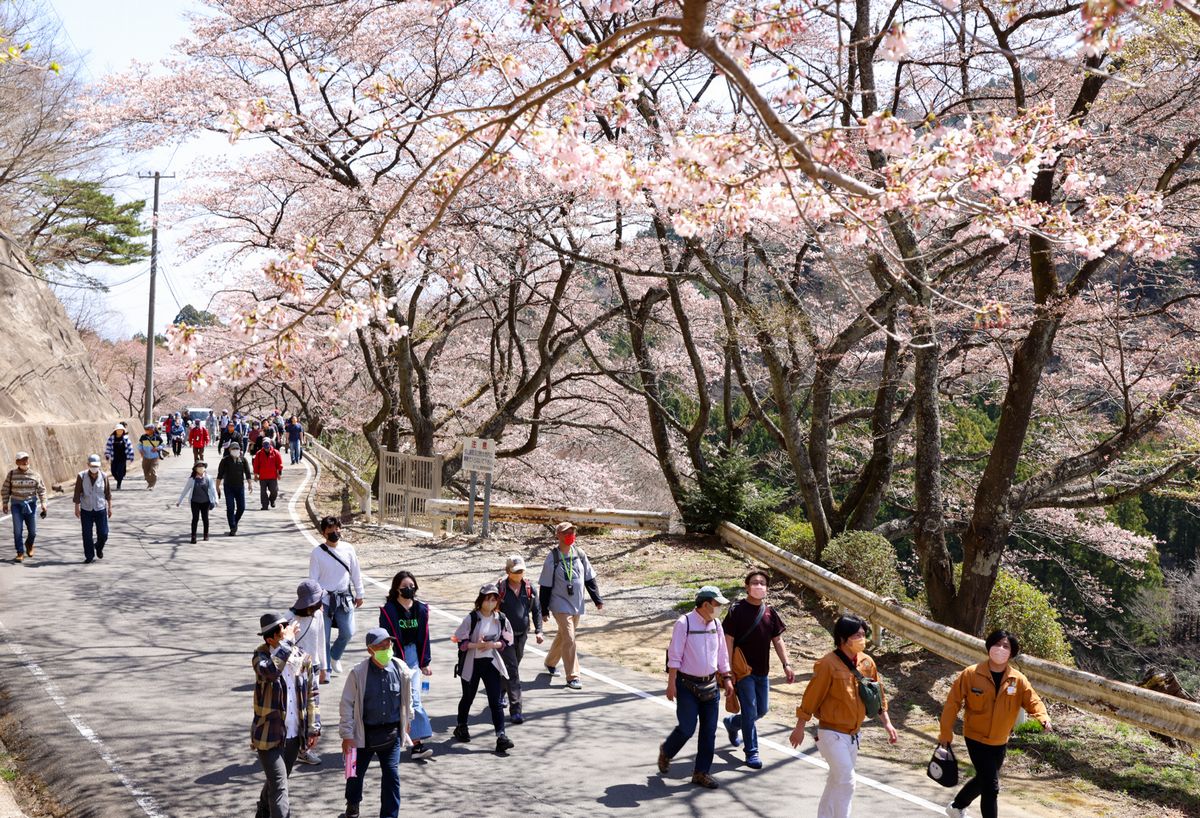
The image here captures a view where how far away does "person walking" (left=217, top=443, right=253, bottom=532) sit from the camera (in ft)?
66.5

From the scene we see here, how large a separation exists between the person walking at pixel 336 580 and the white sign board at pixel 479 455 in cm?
929

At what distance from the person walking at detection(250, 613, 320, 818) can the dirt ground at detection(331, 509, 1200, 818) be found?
509 cm

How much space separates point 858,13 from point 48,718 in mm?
12296

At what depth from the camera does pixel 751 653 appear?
9055 millimetres

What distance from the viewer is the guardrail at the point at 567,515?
21.2 metres

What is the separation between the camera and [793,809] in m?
7.70

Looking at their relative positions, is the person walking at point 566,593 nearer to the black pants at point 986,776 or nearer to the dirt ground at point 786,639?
the dirt ground at point 786,639

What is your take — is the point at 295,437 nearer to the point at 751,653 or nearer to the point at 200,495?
the point at 200,495

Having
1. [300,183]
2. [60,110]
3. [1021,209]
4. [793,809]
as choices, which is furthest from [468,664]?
[60,110]

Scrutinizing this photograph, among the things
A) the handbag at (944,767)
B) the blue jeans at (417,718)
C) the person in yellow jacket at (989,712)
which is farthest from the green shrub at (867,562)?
the blue jeans at (417,718)

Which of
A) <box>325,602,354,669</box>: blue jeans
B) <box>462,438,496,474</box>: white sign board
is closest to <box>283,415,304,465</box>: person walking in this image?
<box>462,438,496,474</box>: white sign board

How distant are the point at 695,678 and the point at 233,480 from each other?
1449cm

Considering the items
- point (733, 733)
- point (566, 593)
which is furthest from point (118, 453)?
point (733, 733)

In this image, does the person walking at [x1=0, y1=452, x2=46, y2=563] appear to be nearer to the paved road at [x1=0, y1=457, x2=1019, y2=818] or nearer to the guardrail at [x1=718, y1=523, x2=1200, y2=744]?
the paved road at [x1=0, y1=457, x2=1019, y2=818]
